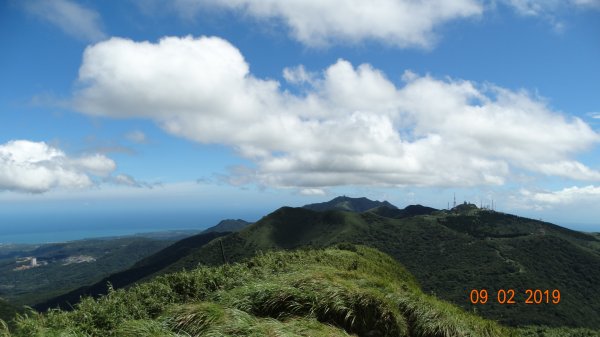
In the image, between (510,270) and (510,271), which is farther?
(510,270)

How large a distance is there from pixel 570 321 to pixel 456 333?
11792 centimetres

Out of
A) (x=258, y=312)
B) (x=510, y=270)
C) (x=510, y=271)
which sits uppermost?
(x=258, y=312)

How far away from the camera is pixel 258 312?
11.7 meters

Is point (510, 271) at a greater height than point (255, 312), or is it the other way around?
point (255, 312)

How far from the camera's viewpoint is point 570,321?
105 meters

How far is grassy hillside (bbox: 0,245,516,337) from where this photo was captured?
30.2 feet

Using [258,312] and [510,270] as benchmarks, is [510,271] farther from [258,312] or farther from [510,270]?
[258,312]

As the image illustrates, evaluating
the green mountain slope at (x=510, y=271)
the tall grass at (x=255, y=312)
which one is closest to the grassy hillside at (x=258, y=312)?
the tall grass at (x=255, y=312)

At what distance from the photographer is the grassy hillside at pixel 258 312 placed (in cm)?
921

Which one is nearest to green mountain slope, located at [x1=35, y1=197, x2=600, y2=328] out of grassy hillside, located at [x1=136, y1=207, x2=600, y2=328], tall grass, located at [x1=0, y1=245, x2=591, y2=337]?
grassy hillside, located at [x1=136, y1=207, x2=600, y2=328]

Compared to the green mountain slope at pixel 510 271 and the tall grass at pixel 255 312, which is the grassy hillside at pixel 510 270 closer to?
the green mountain slope at pixel 510 271

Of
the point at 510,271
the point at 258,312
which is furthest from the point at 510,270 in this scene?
the point at 258,312

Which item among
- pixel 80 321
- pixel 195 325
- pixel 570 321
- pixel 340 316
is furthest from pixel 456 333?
pixel 570 321

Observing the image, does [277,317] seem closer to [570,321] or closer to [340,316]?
[340,316]
